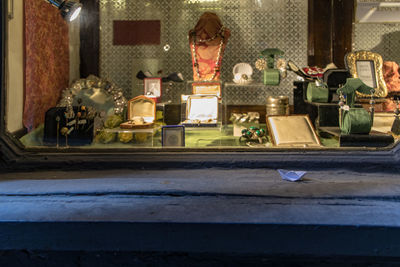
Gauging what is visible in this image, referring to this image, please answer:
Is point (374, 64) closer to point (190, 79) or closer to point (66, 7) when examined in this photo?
point (190, 79)

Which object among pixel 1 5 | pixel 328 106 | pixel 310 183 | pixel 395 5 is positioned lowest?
Answer: pixel 310 183

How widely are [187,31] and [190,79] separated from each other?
2.20 ft

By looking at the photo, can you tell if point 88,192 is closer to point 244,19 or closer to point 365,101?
point 365,101

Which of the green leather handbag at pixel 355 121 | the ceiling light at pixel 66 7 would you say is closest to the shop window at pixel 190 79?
the green leather handbag at pixel 355 121

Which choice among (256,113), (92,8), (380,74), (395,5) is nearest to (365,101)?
(256,113)

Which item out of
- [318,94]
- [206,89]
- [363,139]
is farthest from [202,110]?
[363,139]

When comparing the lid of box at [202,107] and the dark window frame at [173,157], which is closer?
the dark window frame at [173,157]

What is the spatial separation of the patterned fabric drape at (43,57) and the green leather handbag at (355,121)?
1943mm

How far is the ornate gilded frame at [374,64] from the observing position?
10.5 feet

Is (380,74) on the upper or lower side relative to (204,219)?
upper

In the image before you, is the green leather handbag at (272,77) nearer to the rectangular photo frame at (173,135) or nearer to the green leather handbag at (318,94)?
the green leather handbag at (318,94)

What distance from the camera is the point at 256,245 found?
2.93 feet

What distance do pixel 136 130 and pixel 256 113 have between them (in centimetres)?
108

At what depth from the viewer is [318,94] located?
2.80m
